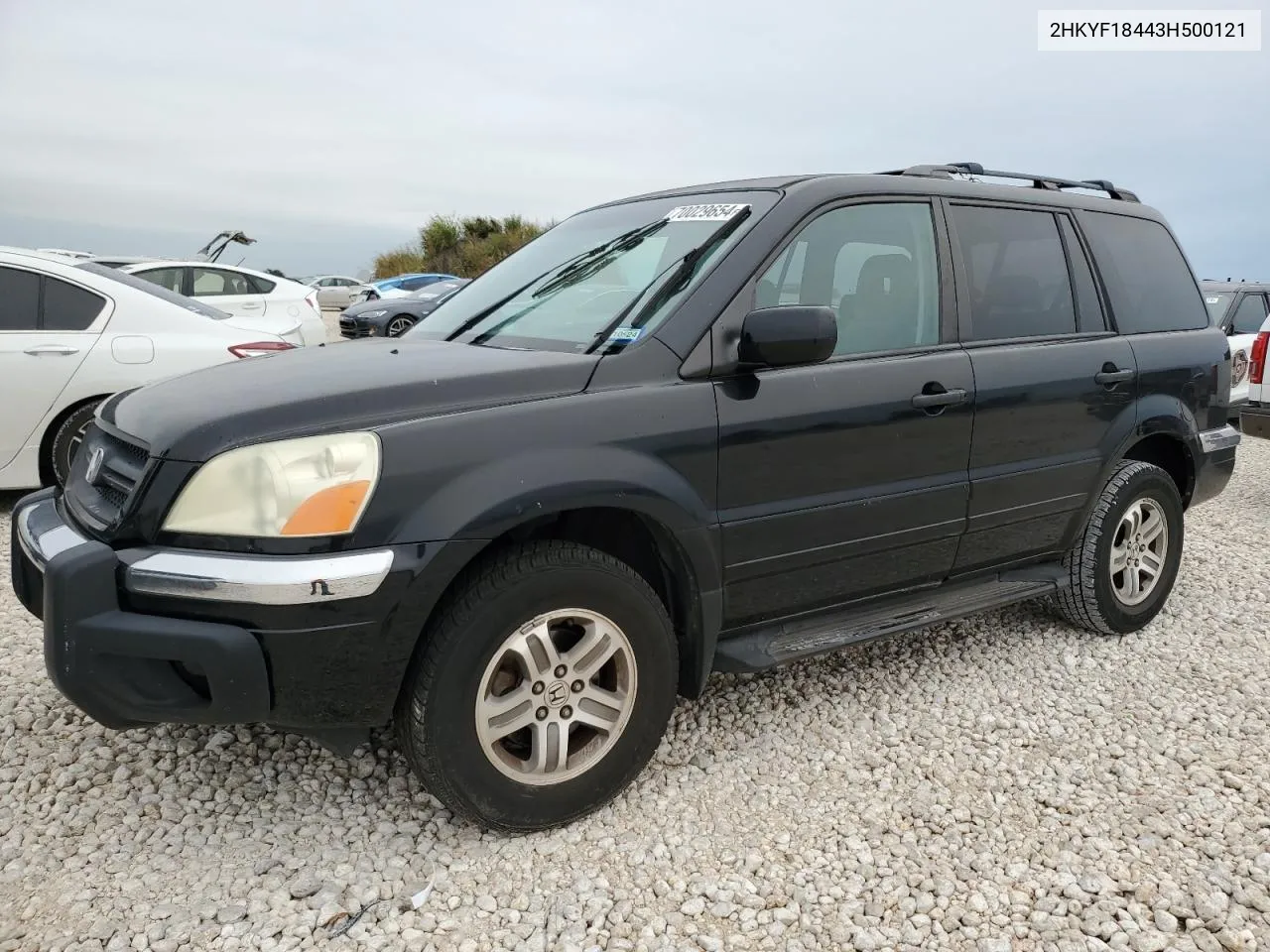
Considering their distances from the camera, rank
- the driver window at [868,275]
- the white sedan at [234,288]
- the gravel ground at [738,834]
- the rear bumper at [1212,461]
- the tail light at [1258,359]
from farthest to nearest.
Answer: the white sedan at [234,288], the tail light at [1258,359], the rear bumper at [1212,461], the driver window at [868,275], the gravel ground at [738,834]

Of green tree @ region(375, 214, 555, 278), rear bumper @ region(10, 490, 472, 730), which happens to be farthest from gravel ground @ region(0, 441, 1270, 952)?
green tree @ region(375, 214, 555, 278)

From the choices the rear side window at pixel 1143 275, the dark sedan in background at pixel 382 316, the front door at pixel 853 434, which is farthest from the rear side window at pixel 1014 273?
the dark sedan in background at pixel 382 316

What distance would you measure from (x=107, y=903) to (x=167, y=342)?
13.3 ft

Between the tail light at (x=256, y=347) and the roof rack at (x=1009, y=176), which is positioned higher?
the roof rack at (x=1009, y=176)

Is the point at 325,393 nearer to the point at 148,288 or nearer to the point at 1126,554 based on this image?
the point at 1126,554

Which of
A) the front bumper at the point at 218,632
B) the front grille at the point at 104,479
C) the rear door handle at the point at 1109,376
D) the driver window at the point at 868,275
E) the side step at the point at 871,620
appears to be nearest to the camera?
the front bumper at the point at 218,632

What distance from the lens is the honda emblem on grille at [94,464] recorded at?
103 inches

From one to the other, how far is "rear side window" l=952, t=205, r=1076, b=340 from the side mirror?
995 mm

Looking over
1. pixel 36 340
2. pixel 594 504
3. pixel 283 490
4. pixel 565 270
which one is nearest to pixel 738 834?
pixel 594 504

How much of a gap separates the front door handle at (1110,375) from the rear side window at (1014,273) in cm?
19

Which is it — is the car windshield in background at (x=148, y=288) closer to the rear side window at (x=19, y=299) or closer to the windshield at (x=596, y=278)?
the rear side window at (x=19, y=299)

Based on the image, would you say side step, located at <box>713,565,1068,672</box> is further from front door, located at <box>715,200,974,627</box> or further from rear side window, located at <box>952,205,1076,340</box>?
rear side window, located at <box>952,205,1076,340</box>

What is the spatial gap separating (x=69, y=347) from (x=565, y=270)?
3590 mm

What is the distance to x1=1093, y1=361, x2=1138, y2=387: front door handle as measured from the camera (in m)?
3.74
